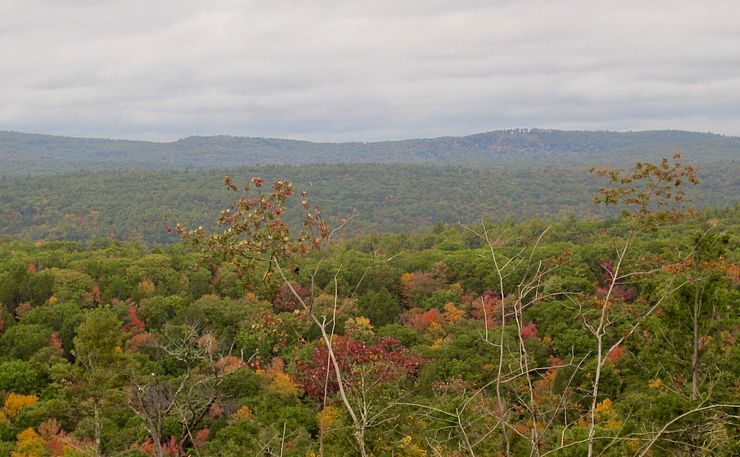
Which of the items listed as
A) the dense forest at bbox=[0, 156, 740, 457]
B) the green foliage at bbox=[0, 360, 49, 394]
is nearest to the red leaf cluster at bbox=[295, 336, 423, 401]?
the dense forest at bbox=[0, 156, 740, 457]

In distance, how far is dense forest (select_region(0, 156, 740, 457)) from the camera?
7660mm

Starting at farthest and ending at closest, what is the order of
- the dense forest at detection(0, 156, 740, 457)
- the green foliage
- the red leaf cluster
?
1. the green foliage
2. the red leaf cluster
3. the dense forest at detection(0, 156, 740, 457)

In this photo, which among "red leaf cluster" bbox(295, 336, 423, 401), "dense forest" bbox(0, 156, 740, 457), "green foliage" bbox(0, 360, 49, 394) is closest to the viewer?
"dense forest" bbox(0, 156, 740, 457)

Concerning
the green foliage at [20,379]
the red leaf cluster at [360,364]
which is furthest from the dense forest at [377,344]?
the red leaf cluster at [360,364]

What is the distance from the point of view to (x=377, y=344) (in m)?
34.9

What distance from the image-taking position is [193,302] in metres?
50.4

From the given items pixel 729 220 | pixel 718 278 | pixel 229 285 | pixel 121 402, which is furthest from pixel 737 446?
pixel 729 220

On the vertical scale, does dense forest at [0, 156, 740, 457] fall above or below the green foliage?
above

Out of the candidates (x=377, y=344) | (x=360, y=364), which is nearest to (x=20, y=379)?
(x=377, y=344)

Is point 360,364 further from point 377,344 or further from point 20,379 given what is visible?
point 20,379

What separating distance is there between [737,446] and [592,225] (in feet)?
245

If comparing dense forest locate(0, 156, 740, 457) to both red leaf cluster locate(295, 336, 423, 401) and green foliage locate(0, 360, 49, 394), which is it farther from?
red leaf cluster locate(295, 336, 423, 401)

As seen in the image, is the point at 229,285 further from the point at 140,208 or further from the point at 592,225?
the point at 140,208

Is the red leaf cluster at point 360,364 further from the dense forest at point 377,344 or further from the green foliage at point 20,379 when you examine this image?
the green foliage at point 20,379
